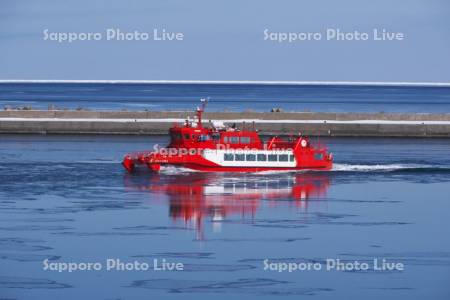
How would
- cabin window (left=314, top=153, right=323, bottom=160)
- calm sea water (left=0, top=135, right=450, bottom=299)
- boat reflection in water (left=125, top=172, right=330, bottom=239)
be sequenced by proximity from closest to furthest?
calm sea water (left=0, top=135, right=450, bottom=299), boat reflection in water (left=125, top=172, right=330, bottom=239), cabin window (left=314, top=153, right=323, bottom=160)

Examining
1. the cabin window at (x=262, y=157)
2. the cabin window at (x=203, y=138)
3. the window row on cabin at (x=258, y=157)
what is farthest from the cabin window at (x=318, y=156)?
the cabin window at (x=203, y=138)

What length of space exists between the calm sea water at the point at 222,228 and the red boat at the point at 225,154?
762mm

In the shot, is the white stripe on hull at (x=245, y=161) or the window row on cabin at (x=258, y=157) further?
the window row on cabin at (x=258, y=157)

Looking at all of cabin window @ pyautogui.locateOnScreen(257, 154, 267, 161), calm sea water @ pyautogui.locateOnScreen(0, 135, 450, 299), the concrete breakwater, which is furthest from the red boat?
the concrete breakwater

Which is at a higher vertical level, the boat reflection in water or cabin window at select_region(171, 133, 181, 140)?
cabin window at select_region(171, 133, 181, 140)

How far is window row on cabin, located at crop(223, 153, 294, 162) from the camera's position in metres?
63.9

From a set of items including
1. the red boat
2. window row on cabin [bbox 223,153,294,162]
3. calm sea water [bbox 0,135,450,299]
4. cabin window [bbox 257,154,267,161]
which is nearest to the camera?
calm sea water [bbox 0,135,450,299]

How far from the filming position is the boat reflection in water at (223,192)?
48.5 meters

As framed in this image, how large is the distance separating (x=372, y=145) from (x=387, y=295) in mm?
49054

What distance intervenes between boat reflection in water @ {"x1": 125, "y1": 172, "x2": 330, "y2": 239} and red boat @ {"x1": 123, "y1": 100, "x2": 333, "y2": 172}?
2.71 ft

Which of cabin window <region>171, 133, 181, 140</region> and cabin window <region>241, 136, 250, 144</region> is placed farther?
cabin window <region>241, 136, 250, 144</region>

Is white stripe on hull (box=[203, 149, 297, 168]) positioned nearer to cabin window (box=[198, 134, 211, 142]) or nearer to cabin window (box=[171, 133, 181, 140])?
cabin window (box=[198, 134, 211, 142])

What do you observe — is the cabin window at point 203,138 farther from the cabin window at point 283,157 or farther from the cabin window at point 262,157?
the cabin window at point 283,157

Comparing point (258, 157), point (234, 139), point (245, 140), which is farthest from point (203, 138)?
point (258, 157)
